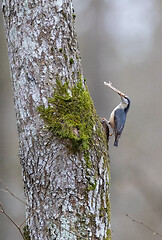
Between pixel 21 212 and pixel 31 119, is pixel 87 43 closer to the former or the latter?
pixel 21 212

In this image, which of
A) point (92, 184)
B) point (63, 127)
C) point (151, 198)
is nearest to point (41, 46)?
point (63, 127)

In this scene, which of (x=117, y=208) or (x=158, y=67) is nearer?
(x=117, y=208)

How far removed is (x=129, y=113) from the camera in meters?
4.84

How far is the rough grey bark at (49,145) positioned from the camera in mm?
1411

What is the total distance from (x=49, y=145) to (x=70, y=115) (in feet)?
0.55

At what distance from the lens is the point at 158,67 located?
5098 mm

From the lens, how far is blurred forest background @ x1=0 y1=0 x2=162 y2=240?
4705 mm

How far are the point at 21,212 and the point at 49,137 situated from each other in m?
3.59

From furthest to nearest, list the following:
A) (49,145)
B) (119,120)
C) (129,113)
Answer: (129,113), (119,120), (49,145)

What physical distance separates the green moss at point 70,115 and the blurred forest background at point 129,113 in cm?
302

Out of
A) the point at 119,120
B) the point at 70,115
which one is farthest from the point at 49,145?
the point at 119,120

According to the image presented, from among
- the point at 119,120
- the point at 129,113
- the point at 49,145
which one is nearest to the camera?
the point at 49,145

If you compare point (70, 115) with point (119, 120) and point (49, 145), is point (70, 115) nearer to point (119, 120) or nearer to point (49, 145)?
point (49, 145)

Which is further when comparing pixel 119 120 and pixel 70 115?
pixel 119 120
